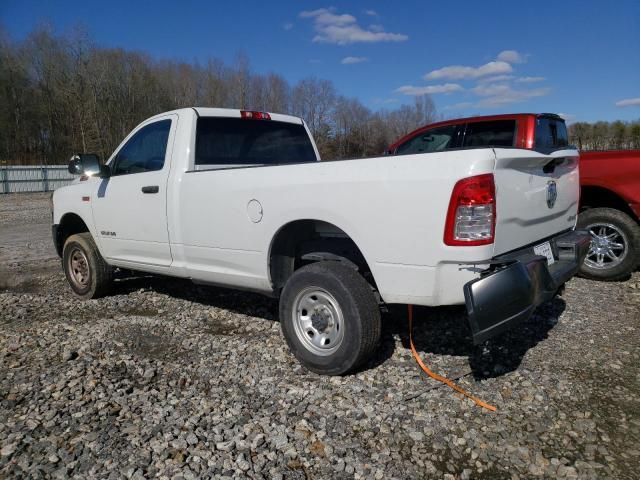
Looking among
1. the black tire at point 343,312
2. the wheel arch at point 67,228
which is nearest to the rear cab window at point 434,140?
the black tire at point 343,312

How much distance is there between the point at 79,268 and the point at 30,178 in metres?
25.1

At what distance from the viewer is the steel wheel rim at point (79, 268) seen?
5.54 meters

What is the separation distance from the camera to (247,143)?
15.6 ft

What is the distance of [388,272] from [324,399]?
919 millimetres

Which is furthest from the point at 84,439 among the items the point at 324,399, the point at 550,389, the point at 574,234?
the point at 574,234

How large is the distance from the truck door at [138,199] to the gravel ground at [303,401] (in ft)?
2.41

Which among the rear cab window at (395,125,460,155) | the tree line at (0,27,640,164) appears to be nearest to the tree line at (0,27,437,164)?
the tree line at (0,27,640,164)

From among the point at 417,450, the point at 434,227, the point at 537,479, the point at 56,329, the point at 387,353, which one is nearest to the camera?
the point at 537,479

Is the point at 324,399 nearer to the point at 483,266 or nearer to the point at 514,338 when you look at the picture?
the point at 483,266

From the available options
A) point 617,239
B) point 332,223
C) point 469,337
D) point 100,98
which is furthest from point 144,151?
Answer: point 100,98

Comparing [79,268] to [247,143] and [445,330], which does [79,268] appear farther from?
[445,330]

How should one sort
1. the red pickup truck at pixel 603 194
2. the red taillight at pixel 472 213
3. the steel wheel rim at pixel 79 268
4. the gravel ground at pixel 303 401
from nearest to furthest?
1. the gravel ground at pixel 303 401
2. the red taillight at pixel 472 213
3. the red pickup truck at pixel 603 194
4. the steel wheel rim at pixel 79 268

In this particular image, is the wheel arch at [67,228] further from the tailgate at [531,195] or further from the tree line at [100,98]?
the tree line at [100,98]

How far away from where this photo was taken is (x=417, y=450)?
8.18 feet
